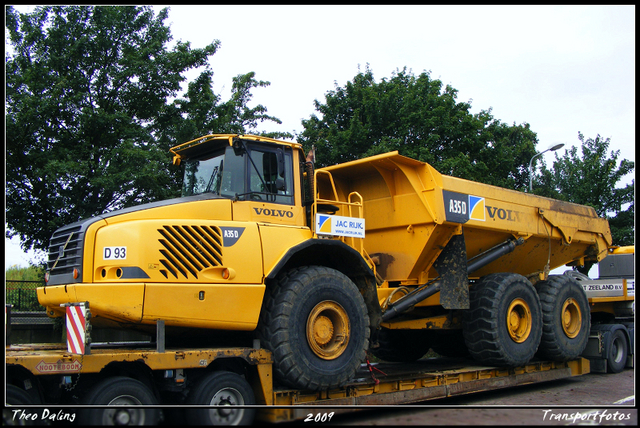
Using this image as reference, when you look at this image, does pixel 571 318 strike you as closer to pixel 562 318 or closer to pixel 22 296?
pixel 562 318

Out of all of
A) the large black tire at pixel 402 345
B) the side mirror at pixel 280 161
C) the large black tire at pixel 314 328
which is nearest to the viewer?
the large black tire at pixel 314 328

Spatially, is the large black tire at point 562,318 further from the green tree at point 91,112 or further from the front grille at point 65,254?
the green tree at point 91,112

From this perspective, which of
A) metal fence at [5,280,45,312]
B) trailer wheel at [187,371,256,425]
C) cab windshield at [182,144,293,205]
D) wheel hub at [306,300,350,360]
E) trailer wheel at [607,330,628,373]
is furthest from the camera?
metal fence at [5,280,45,312]

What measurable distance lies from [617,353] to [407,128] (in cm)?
1221

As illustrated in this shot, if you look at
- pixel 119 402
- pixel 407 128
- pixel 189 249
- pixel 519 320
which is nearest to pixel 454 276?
pixel 519 320

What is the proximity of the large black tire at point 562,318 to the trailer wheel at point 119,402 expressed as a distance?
7.41 m

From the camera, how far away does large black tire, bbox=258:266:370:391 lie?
6.79 metres

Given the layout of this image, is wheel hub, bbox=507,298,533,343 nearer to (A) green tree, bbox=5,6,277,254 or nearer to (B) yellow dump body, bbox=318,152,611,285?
(B) yellow dump body, bbox=318,152,611,285

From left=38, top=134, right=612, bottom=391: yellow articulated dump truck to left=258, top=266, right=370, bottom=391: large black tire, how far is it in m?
0.02

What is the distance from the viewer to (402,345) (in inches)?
474

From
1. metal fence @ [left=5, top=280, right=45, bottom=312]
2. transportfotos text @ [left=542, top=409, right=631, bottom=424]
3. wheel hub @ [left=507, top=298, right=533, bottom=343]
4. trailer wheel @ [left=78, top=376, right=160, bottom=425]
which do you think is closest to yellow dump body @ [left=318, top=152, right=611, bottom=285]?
wheel hub @ [left=507, top=298, right=533, bottom=343]

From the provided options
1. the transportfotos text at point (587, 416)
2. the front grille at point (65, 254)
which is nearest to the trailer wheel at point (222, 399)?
the front grille at point (65, 254)

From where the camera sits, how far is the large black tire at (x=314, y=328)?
6793 millimetres

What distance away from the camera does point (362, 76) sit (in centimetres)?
2592
